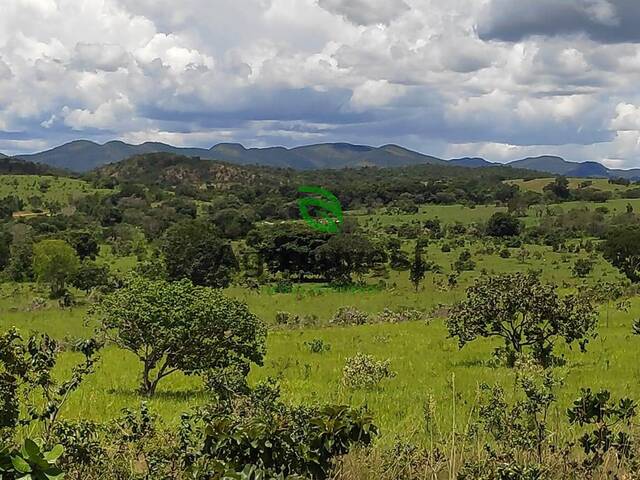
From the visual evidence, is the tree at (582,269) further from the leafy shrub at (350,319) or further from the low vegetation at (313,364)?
the leafy shrub at (350,319)

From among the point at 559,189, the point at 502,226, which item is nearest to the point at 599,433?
the point at 502,226

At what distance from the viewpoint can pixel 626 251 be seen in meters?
52.9

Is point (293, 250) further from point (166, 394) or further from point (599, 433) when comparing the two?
point (599, 433)

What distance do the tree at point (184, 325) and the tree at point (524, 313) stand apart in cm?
572

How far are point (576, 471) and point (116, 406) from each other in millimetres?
9776

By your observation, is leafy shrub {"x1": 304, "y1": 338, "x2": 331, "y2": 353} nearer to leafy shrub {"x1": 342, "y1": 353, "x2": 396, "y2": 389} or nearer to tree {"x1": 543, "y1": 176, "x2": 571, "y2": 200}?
leafy shrub {"x1": 342, "y1": 353, "x2": 396, "y2": 389}

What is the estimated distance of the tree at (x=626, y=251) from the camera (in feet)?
172

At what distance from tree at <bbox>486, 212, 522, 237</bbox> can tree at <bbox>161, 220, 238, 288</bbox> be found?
3939 centimetres

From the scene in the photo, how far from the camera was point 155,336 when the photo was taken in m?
12.9

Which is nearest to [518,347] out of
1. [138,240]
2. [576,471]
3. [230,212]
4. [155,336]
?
[155,336]

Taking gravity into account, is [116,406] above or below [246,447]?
below

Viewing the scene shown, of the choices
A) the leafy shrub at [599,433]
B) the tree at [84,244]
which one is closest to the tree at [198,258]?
the tree at [84,244]

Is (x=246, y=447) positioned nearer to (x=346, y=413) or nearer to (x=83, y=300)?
(x=346, y=413)

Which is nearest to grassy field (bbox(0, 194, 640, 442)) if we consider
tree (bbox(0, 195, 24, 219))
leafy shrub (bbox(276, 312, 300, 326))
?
leafy shrub (bbox(276, 312, 300, 326))
